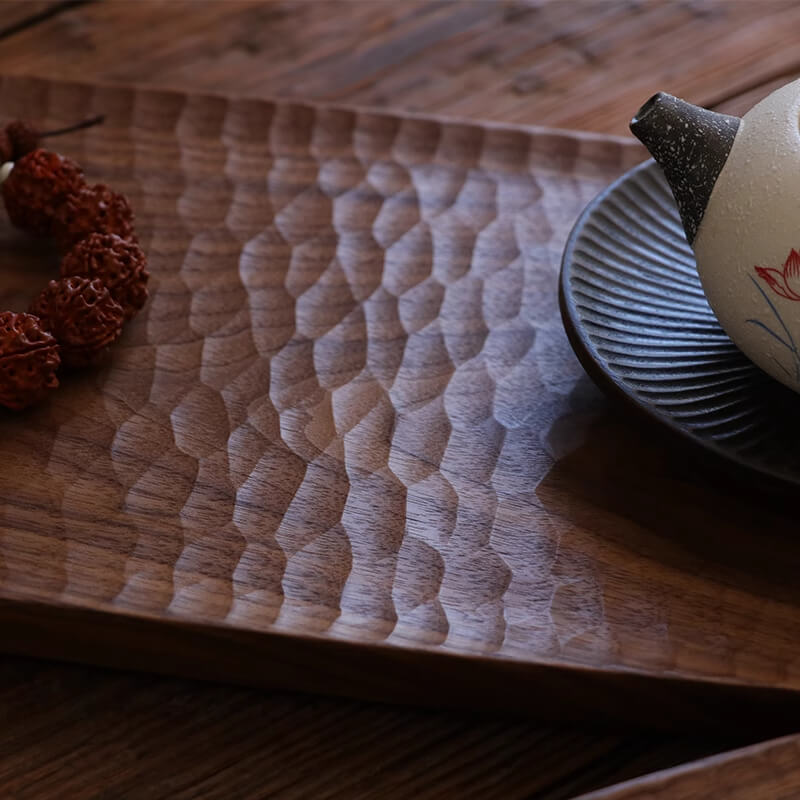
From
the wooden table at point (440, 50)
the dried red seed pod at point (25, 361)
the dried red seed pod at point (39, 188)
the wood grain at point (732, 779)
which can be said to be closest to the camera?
the wood grain at point (732, 779)

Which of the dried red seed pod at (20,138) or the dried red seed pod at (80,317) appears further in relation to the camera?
the dried red seed pod at (20,138)

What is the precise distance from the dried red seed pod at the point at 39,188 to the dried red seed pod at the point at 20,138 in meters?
0.03

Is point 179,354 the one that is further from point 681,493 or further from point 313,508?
point 681,493

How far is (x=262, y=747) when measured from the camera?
0.45 m

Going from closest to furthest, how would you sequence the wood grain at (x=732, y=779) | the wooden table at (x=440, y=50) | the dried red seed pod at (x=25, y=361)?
the wood grain at (x=732, y=779), the dried red seed pod at (x=25, y=361), the wooden table at (x=440, y=50)

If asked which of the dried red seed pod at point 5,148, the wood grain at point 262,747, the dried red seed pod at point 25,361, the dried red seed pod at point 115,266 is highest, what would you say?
the dried red seed pod at point 5,148

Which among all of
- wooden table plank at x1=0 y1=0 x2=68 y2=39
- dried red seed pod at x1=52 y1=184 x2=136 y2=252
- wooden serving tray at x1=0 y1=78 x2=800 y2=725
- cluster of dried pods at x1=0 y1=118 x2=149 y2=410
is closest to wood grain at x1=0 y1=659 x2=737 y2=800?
wooden serving tray at x1=0 y1=78 x2=800 y2=725

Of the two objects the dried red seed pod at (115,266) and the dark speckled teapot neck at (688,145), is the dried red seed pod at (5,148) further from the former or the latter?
the dark speckled teapot neck at (688,145)

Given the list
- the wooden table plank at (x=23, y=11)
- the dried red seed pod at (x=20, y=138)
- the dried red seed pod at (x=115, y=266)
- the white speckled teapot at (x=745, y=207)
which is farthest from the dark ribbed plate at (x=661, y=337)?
the wooden table plank at (x=23, y=11)

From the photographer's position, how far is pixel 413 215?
0.65 m

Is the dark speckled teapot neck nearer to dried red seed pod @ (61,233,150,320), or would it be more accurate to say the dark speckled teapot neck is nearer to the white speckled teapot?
the white speckled teapot

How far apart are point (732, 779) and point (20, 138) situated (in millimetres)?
495

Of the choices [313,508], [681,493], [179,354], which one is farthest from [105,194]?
[681,493]

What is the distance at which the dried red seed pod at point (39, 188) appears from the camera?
60cm
